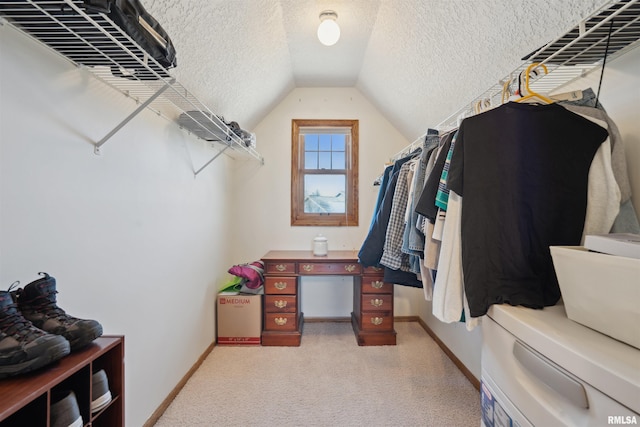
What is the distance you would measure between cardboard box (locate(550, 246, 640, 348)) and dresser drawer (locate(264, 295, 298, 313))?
1973mm

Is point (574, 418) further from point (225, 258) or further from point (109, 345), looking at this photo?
point (225, 258)

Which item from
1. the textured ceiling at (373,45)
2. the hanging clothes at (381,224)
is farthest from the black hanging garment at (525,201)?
the hanging clothes at (381,224)

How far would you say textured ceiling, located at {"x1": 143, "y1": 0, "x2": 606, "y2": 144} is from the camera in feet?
3.91

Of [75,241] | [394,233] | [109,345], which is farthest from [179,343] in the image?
[394,233]

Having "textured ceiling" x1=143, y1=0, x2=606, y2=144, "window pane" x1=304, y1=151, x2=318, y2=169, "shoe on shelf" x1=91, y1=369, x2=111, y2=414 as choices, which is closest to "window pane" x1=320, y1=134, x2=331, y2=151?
"window pane" x1=304, y1=151, x2=318, y2=169

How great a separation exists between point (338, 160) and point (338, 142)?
21cm

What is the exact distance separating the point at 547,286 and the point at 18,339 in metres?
1.35

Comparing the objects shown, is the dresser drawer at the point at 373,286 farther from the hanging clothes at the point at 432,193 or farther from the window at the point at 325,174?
the hanging clothes at the point at 432,193

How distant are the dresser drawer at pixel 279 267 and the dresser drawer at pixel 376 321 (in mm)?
758

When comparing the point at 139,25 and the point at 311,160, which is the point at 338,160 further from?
the point at 139,25

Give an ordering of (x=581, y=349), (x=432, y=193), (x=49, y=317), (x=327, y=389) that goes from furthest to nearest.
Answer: (x=327, y=389), (x=432, y=193), (x=49, y=317), (x=581, y=349)

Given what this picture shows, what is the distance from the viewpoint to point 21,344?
0.57 meters

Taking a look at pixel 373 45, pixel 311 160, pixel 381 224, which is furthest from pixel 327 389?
pixel 373 45

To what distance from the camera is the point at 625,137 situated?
953mm
